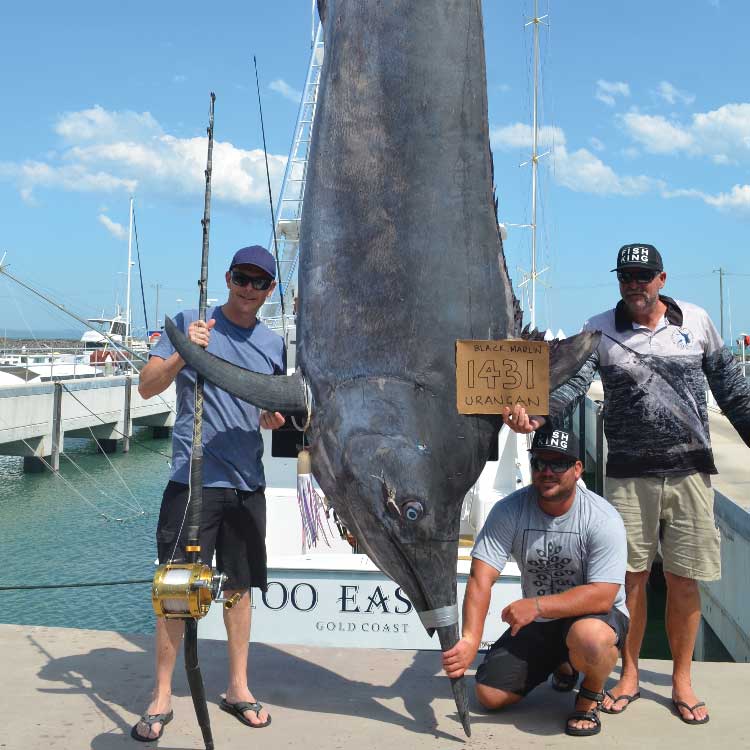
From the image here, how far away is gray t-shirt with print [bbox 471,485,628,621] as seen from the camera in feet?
7.82

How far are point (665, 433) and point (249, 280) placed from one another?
1.34 metres

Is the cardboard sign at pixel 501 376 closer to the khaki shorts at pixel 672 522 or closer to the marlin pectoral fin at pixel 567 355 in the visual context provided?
the marlin pectoral fin at pixel 567 355

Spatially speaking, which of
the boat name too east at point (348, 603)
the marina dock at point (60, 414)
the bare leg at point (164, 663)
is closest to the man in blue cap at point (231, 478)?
the bare leg at point (164, 663)

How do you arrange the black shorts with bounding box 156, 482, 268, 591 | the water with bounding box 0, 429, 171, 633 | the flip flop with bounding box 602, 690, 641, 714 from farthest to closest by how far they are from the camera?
the water with bounding box 0, 429, 171, 633, the flip flop with bounding box 602, 690, 641, 714, the black shorts with bounding box 156, 482, 268, 591

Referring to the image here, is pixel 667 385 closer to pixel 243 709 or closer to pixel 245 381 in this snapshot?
pixel 245 381

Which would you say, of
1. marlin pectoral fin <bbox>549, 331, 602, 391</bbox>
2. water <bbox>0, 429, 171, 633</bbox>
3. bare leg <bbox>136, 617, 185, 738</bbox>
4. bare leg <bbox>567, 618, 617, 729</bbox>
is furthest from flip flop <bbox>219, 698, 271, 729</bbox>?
water <bbox>0, 429, 171, 633</bbox>

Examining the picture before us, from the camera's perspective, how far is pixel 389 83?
2.00 m

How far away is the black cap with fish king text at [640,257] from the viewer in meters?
2.45

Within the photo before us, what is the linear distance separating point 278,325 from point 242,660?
6.05 metres

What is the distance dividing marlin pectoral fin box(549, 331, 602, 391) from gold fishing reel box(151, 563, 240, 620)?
Answer: 3.16ft

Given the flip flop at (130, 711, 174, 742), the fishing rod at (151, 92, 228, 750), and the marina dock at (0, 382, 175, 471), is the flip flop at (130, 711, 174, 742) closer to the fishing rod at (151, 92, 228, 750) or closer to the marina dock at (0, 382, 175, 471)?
the fishing rod at (151, 92, 228, 750)

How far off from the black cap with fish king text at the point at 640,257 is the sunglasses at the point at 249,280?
3.45 ft

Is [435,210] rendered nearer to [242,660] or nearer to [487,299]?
[487,299]

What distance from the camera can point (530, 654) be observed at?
249 cm
